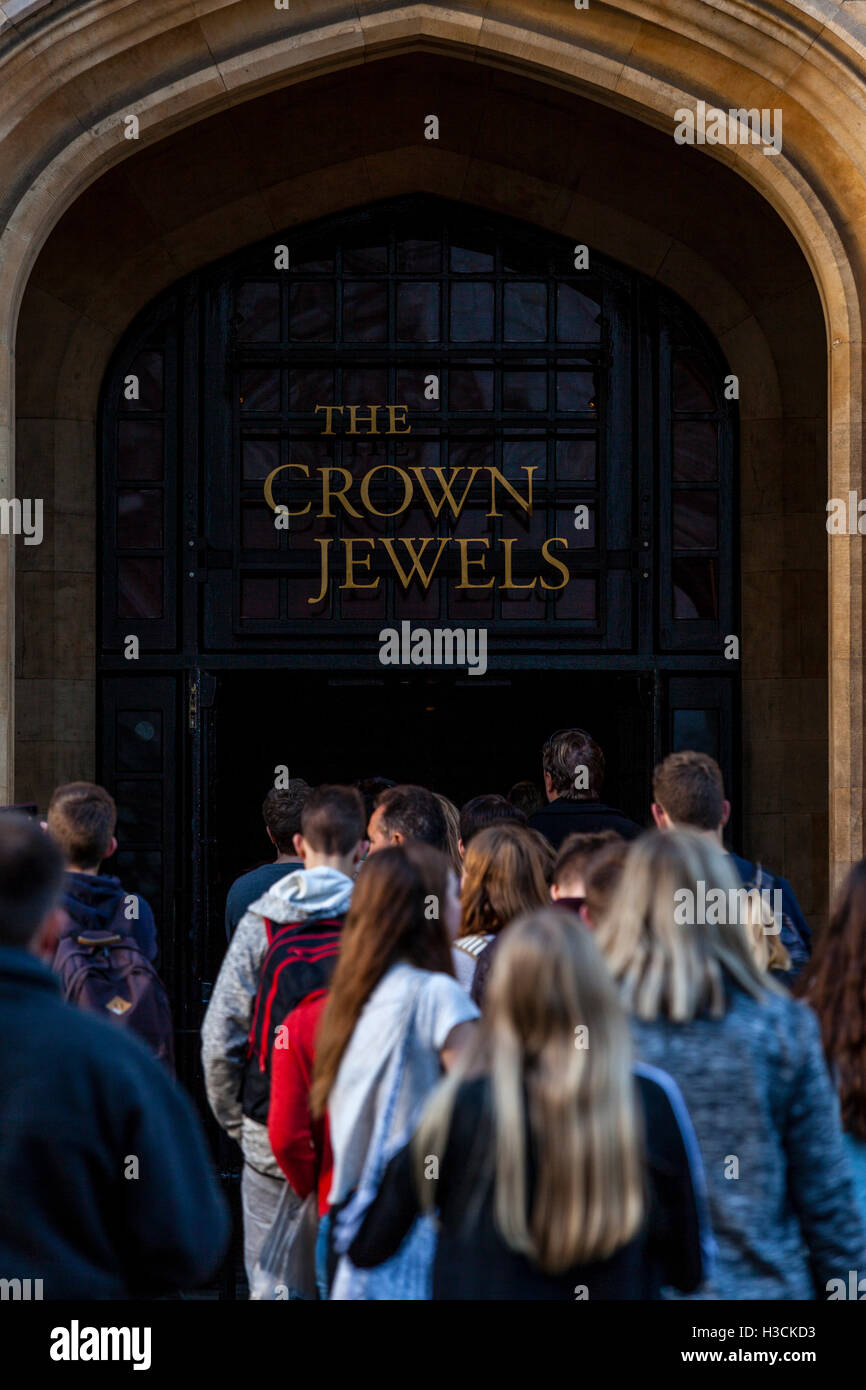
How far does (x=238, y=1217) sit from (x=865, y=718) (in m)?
3.68

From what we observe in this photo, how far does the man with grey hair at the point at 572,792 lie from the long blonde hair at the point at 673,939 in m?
3.04

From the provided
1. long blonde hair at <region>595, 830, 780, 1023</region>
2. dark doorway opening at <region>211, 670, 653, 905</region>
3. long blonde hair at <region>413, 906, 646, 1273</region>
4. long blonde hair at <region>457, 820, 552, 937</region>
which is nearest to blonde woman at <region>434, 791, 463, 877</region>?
long blonde hair at <region>457, 820, 552, 937</region>

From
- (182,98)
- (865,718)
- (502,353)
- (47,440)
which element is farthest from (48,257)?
(865,718)

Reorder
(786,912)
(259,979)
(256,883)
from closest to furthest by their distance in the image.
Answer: (259,979) < (786,912) < (256,883)

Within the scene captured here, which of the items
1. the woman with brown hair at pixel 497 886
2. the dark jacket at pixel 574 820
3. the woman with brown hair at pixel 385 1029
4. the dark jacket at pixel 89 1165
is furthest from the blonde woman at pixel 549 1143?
the dark jacket at pixel 574 820

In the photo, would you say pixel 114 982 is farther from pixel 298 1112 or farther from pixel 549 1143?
pixel 549 1143

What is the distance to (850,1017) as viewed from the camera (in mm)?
3186

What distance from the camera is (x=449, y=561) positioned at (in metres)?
9.10

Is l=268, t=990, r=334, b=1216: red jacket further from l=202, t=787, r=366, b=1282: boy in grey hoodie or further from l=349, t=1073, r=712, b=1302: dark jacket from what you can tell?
l=349, t=1073, r=712, b=1302: dark jacket

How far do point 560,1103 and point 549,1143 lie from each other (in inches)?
2.6

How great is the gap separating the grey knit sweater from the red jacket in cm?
117

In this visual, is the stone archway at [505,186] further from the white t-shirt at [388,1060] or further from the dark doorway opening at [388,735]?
the white t-shirt at [388,1060]

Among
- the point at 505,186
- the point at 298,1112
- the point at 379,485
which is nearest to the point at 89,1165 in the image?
the point at 298,1112
